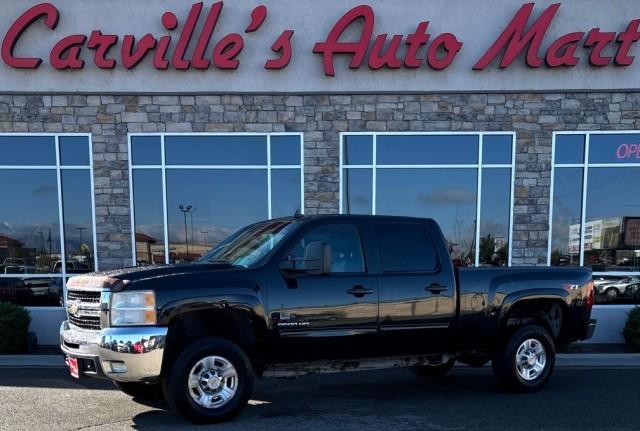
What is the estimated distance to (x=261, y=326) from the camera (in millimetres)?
4684

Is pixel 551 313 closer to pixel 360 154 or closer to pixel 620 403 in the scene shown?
pixel 620 403

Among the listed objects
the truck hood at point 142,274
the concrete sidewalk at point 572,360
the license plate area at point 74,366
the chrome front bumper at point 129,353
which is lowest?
the concrete sidewalk at point 572,360

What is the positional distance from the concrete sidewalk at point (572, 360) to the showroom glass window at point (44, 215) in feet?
6.70

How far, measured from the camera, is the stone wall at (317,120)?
9.34 m

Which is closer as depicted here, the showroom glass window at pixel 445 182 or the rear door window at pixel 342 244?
the rear door window at pixel 342 244

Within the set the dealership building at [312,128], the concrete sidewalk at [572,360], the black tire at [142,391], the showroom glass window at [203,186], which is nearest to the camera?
the black tire at [142,391]

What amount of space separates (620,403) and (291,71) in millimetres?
7276

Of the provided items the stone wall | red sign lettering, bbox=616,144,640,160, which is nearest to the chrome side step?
the stone wall

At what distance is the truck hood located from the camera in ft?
14.4

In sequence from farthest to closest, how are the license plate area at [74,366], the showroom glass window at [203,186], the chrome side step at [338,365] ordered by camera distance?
the showroom glass window at [203,186] < the chrome side step at [338,365] < the license plate area at [74,366]

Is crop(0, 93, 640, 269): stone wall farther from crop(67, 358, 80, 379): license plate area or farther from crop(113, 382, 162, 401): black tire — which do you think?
crop(67, 358, 80, 379): license plate area

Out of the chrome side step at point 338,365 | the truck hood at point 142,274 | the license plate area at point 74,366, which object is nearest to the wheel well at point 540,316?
the chrome side step at point 338,365

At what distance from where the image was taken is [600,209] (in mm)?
9688

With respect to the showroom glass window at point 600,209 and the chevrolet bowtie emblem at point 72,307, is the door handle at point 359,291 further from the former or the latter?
the showroom glass window at point 600,209
